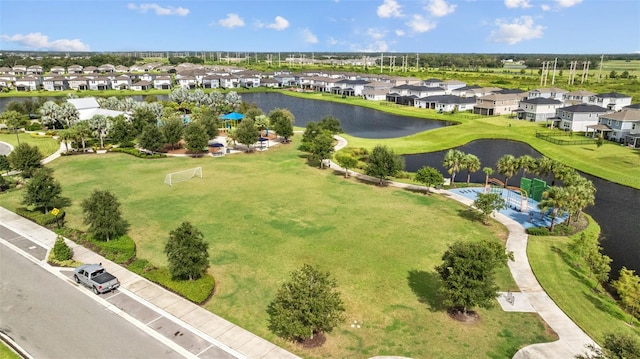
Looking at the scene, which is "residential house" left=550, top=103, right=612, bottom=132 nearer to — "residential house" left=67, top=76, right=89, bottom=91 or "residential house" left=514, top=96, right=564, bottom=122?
"residential house" left=514, top=96, right=564, bottom=122

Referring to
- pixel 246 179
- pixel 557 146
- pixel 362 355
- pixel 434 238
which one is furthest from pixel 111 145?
pixel 557 146

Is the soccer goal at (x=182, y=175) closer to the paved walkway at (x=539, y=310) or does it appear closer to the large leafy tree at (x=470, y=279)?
the large leafy tree at (x=470, y=279)

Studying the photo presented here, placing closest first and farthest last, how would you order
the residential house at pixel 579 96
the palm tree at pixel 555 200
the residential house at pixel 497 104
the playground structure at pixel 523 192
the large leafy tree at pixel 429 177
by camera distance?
the palm tree at pixel 555 200, the playground structure at pixel 523 192, the large leafy tree at pixel 429 177, the residential house at pixel 497 104, the residential house at pixel 579 96

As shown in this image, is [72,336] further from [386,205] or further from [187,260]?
[386,205]

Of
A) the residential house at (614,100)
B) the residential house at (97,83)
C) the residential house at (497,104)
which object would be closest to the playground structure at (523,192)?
the residential house at (497,104)

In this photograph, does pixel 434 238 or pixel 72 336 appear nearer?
pixel 72 336

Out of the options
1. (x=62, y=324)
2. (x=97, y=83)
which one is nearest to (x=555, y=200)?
(x=62, y=324)
